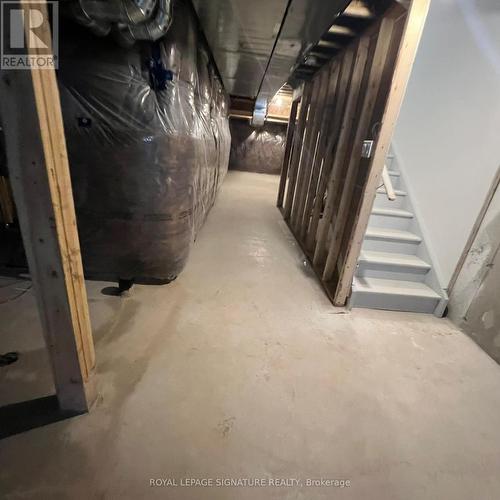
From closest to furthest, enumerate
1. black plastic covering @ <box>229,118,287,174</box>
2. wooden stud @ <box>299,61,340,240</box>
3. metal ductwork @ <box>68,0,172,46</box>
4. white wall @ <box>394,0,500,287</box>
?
metal ductwork @ <box>68,0,172,46</box> → white wall @ <box>394,0,500,287</box> → wooden stud @ <box>299,61,340,240</box> → black plastic covering @ <box>229,118,287,174</box>

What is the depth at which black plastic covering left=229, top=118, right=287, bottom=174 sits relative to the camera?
9.09m

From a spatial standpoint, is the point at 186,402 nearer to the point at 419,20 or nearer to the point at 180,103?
the point at 180,103

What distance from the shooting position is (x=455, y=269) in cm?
209

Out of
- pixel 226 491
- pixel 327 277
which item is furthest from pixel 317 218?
pixel 226 491

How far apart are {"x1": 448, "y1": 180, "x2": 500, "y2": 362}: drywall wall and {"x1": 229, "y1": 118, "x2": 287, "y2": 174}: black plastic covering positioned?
799 centimetres

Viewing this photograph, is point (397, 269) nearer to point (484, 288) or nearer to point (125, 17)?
point (484, 288)

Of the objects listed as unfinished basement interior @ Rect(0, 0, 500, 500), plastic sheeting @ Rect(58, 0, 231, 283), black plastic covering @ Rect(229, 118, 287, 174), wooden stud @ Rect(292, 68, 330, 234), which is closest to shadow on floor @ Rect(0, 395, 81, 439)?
unfinished basement interior @ Rect(0, 0, 500, 500)

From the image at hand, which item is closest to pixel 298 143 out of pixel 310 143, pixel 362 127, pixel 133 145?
pixel 310 143

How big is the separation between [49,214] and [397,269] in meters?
2.42

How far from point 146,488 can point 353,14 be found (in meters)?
2.87

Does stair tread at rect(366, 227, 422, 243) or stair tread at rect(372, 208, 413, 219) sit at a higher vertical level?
stair tread at rect(372, 208, 413, 219)

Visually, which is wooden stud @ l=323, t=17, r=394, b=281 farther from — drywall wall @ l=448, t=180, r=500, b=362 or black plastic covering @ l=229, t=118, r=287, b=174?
black plastic covering @ l=229, t=118, r=287, b=174

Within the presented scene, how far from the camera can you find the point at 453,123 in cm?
225

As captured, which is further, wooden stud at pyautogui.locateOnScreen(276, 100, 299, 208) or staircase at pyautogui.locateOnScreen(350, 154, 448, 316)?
wooden stud at pyautogui.locateOnScreen(276, 100, 299, 208)
